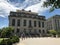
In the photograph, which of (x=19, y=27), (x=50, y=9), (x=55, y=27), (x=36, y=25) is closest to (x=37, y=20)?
(x=36, y=25)

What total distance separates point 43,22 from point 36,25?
362cm

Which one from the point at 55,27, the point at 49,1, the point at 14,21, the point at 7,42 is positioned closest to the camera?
the point at 49,1

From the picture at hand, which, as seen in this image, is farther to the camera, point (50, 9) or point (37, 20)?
point (37, 20)

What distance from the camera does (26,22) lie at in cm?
6594

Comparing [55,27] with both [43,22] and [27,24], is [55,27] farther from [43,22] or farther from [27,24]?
[27,24]

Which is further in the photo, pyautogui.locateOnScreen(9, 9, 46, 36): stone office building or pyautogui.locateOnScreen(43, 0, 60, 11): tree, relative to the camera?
pyautogui.locateOnScreen(9, 9, 46, 36): stone office building

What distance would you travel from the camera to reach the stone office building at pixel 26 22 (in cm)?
6366

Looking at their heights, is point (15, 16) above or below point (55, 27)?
above

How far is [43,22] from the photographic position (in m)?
69.1

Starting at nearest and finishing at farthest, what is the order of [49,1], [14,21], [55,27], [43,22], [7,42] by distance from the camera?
1. [49,1]
2. [7,42]
3. [14,21]
4. [43,22]
5. [55,27]

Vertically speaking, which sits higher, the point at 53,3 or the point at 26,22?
the point at 53,3

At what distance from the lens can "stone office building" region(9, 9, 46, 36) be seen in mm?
63656

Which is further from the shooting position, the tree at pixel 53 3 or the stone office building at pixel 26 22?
the stone office building at pixel 26 22

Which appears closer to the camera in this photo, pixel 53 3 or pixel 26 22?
pixel 53 3
